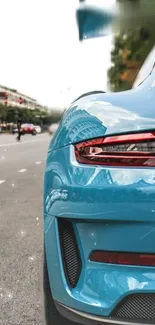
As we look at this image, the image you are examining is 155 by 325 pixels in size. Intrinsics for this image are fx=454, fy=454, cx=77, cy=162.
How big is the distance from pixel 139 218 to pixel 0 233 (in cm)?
291

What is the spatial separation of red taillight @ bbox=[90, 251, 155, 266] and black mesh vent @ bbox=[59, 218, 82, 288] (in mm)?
81

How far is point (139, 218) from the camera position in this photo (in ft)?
5.18

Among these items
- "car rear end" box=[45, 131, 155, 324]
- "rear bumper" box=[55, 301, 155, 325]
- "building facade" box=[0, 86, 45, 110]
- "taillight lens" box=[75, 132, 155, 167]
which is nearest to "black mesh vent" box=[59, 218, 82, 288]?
"car rear end" box=[45, 131, 155, 324]

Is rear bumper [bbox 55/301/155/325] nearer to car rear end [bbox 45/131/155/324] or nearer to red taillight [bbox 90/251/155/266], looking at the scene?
car rear end [bbox 45/131/155/324]

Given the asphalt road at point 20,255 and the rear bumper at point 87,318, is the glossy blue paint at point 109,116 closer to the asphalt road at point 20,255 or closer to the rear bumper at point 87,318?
the rear bumper at point 87,318

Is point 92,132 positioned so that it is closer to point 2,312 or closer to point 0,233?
point 2,312

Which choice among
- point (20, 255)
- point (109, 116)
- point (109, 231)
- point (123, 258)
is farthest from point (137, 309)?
point (20, 255)

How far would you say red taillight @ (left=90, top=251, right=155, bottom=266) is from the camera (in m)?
1.61

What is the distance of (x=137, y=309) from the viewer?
64.4 inches

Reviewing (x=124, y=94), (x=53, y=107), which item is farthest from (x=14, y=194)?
(x=124, y=94)

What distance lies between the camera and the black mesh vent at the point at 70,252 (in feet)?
5.65

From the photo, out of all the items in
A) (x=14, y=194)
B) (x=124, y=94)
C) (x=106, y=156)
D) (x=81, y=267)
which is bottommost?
(x=14, y=194)

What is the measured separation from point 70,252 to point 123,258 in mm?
227

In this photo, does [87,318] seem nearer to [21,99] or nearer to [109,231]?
[109,231]
